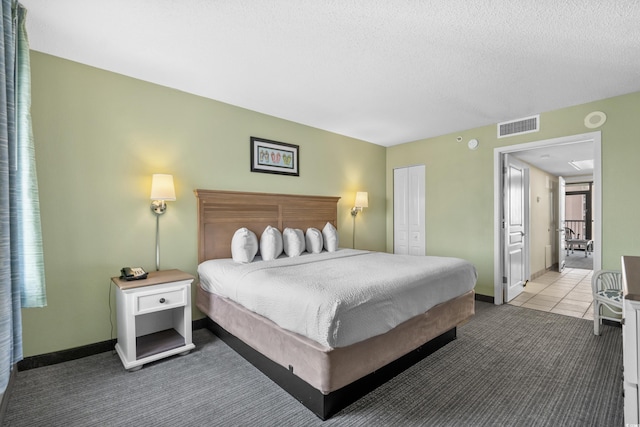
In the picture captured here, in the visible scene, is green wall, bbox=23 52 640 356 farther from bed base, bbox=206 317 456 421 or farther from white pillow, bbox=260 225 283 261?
bed base, bbox=206 317 456 421

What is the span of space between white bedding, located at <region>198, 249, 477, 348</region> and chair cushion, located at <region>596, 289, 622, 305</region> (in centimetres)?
129

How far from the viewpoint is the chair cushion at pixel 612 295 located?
9.55 feet

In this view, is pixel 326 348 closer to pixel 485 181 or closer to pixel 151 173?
pixel 151 173

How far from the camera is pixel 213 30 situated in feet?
7.14

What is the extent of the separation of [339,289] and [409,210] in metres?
3.75

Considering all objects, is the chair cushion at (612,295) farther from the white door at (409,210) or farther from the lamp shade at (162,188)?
the lamp shade at (162,188)

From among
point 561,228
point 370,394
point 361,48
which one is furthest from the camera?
point 561,228

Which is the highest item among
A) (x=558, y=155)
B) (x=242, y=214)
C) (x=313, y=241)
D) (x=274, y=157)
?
(x=558, y=155)

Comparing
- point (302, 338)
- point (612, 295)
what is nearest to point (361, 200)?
point (612, 295)

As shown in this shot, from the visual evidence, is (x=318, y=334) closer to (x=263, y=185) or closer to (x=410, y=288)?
(x=410, y=288)

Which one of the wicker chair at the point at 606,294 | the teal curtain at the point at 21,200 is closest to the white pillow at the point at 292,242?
the teal curtain at the point at 21,200

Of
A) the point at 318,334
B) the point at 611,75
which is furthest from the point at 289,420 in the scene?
the point at 611,75

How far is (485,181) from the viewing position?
441 centimetres

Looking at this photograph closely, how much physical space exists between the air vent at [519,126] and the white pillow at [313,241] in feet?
9.63
